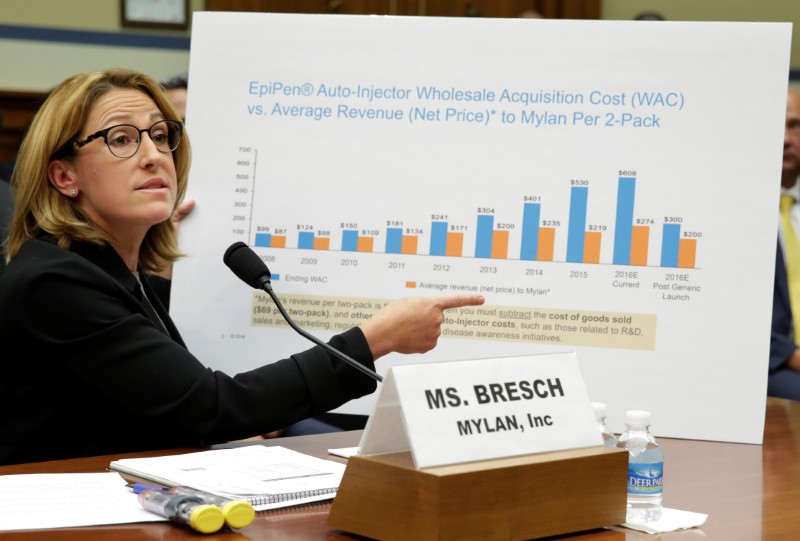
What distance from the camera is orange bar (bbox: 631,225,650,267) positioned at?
1827 millimetres

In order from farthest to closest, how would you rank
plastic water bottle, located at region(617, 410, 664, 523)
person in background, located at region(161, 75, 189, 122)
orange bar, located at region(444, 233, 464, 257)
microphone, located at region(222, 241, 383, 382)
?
person in background, located at region(161, 75, 189, 122)
orange bar, located at region(444, 233, 464, 257)
microphone, located at region(222, 241, 383, 382)
plastic water bottle, located at region(617, 410, 664, 523)

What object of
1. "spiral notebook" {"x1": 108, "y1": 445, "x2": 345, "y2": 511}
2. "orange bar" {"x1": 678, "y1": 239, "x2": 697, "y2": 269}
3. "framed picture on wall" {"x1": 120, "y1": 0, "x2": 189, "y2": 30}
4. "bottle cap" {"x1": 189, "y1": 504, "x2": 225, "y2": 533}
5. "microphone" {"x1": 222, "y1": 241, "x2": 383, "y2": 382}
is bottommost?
"spiral notebook" {"x1": 108, "y1": 445, "x2": 345, "y2": 511}

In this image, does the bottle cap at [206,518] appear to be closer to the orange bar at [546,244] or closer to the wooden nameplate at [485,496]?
the wooden nameplate at [485,496]

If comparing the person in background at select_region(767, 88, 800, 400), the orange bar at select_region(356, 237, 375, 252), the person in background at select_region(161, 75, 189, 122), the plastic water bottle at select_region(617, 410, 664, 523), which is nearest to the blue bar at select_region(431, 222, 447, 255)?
the orange bar at select_region(356, 237, 375, 252)

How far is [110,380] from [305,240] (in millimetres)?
580

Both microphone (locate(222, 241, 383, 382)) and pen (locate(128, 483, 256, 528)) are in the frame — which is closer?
pen (locate(128, 483, 256, 528))

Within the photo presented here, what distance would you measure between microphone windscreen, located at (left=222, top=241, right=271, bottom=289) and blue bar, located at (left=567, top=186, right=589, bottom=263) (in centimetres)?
56

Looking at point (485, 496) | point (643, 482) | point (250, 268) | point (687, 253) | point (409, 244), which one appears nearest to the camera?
point (485, 496)

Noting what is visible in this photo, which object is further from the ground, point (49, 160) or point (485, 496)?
point (49, 160)

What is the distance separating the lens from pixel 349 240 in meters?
1.94

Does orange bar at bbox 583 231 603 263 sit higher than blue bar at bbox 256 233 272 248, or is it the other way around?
orange bar at bbox 583 231 603 263

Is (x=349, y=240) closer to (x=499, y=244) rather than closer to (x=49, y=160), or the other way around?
(x=499, y=244)

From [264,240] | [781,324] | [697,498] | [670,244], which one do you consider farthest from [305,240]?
[781,324]

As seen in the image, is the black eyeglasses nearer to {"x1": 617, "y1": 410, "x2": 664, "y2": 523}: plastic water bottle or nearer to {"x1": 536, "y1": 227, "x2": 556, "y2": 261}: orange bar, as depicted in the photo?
{"x1": 536, "y1": 227, "x2": 556, "y2": 261}: orange bar
